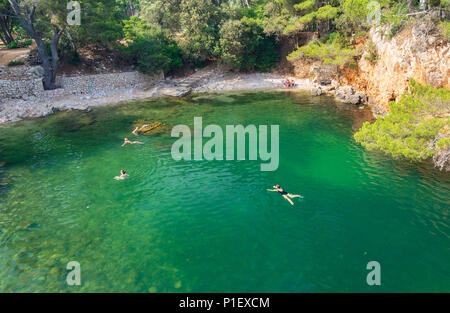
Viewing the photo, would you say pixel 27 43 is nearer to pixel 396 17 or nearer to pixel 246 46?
pixel 246 46

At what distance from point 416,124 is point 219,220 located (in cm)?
1199

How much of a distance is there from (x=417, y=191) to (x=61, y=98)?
43.9 meters

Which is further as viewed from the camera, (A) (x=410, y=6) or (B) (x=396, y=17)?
(A) (x=410, y=6)

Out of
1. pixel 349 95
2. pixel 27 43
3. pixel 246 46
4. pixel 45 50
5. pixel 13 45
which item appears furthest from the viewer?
pixel 246 46

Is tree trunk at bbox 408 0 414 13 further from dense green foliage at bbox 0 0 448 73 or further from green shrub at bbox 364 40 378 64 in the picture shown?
dense green foliage at bbox 0 0 448 73

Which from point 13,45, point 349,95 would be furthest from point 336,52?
point 13,45

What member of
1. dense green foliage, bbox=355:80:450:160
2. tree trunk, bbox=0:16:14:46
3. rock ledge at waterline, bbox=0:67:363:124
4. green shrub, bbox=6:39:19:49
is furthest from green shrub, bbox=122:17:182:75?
dense green foliage, bbox=355:80:450:160

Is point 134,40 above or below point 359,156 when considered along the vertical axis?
above

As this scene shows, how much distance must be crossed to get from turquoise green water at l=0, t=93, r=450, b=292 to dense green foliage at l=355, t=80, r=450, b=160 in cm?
338

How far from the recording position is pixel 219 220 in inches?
618

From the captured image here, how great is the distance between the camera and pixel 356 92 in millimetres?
37562

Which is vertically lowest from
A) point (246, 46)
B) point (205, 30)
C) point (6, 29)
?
point (246, 46)

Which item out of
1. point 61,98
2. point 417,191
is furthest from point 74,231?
point 61,98
